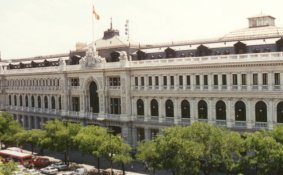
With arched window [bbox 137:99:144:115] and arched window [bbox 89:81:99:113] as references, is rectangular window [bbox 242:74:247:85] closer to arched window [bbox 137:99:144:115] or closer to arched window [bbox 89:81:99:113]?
arched window [bbox 137:99:144:115]

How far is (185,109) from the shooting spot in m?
69.2

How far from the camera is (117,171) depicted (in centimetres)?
6706

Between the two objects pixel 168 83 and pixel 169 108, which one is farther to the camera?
pixel 169 108

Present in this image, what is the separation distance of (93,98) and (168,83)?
19.7 meters

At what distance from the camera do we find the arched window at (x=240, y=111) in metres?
62.1

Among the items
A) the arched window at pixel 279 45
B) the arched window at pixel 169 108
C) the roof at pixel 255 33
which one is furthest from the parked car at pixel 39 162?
the arched window at pixel 279 45

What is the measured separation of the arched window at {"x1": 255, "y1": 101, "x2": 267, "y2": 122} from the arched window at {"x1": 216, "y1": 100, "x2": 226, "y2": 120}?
520 centimetres

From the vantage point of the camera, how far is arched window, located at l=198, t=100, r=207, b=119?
66500 mm

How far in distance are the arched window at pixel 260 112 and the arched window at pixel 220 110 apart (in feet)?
17.1

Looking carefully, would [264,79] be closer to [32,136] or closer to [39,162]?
Result: [39,162]

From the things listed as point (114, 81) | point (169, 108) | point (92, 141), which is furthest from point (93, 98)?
point (92, 141)

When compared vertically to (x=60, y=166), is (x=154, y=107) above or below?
above

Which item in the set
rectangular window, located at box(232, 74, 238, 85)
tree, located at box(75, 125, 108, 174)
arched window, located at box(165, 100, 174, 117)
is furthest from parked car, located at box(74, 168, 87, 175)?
rectangular window, located at box(232, 74, 238, 85)

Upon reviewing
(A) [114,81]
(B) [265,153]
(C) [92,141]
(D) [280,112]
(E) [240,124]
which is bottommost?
(C) [92,141]
